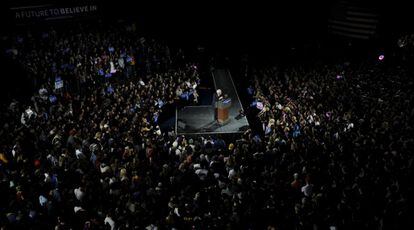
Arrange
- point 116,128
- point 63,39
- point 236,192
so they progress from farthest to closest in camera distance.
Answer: point 63,39 < point 116,128 < point 236,192

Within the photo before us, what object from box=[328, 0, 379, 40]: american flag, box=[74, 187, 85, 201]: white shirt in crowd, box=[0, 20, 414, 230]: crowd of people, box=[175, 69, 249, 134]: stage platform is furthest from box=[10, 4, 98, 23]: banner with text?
box=[328, 0, 379, 40]: american flag

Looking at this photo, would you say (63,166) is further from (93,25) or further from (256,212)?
(93,25)

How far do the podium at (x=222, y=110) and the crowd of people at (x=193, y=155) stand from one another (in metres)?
1.47

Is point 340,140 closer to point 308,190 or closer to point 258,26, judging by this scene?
point 308,190

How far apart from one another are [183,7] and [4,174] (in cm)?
2060

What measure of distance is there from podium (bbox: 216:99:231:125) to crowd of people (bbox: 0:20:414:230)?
1469mm

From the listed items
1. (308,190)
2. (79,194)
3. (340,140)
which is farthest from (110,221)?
(340,140)

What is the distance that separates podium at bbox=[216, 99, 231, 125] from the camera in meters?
17.5

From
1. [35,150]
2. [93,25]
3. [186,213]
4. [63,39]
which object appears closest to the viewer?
[186,213]

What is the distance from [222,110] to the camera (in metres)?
17.8

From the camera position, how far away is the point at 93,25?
962 inches

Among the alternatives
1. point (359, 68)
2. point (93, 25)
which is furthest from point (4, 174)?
point (359, 68)

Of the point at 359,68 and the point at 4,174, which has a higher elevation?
the point at 359,68

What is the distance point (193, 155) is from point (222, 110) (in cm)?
514
